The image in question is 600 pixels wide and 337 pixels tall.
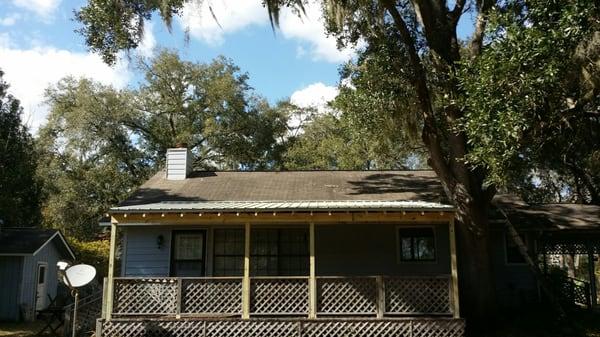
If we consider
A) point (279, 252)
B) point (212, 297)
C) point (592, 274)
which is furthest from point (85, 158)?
point (592, 274)

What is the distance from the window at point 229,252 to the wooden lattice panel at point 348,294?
347cm

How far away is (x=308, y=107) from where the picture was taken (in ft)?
123

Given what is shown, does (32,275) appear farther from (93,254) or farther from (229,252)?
(229,252)

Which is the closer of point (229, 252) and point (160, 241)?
point (160, 241)

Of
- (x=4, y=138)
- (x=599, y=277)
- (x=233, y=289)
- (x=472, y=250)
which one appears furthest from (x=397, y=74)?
(x=599, y=277)

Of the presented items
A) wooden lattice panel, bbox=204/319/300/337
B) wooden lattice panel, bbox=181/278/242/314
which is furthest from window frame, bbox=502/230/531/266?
wooden lattice panel, bbox=181/278/242/314

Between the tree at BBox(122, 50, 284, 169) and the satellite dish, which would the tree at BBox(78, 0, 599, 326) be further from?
the tree at BBox(122, 50, 284, 169)

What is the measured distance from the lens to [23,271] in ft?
61.9

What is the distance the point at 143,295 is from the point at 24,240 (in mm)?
9360

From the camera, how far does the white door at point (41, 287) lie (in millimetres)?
19938

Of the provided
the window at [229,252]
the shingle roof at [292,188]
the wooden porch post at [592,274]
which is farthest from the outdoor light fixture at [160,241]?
the wooden porch post at [592,274]

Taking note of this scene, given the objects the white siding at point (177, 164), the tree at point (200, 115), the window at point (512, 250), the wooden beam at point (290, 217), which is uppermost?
the tree at point (200, 115)

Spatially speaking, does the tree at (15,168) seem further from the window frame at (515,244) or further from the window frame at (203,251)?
the window frame at (515,244)

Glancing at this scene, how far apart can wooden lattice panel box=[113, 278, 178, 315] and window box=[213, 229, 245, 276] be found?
2545mm
